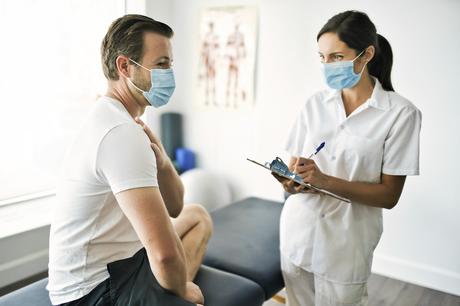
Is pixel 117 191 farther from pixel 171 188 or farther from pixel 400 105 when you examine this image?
pixel 400 105

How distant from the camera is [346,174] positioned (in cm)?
154

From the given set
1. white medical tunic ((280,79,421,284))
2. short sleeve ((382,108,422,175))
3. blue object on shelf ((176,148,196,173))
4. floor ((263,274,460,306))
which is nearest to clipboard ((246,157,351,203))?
white medical tunic ((280,79,421,284))

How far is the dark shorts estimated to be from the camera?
46.2 inches

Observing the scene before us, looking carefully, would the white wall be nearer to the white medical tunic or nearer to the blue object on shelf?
the blue object on shelf

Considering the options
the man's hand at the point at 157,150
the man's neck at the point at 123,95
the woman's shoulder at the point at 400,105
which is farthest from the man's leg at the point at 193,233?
the woman's shoulder at the point at 400,105

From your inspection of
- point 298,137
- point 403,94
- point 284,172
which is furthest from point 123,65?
point 403,94

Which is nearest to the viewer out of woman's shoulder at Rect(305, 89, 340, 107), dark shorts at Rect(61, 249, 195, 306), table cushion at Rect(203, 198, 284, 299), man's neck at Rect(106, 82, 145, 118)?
dark shorts at Rect(61, 249, 195, 306)

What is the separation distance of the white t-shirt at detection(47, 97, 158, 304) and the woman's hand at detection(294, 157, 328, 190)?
570mm

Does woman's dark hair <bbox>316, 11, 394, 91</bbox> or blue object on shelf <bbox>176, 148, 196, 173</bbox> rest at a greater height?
woman's dark hair <bbox>316, 11, 394, 91</bbox>

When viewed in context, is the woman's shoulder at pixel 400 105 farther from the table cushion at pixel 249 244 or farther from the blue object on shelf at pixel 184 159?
the blue object on shelf at pixel 184 159

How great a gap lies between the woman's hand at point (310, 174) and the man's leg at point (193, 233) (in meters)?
0.53

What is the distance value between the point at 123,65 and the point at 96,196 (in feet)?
1.35

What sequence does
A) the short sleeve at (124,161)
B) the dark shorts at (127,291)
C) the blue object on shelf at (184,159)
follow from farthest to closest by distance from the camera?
the blue object on shelf at (184,159)
the dark shorts at (127,291)
the short sleeve at (124,161)

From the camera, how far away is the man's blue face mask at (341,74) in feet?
4.89
